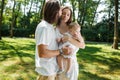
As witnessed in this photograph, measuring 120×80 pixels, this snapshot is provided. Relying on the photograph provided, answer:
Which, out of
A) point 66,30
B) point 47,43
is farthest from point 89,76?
point 47,43

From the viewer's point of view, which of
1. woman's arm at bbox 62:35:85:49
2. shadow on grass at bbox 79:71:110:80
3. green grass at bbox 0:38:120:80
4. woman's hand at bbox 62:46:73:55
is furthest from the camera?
green grass at bbox 0:38:120:80

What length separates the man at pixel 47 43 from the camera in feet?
12.2

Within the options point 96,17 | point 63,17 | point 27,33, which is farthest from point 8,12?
point 63,17

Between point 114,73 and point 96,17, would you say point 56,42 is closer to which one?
point 114,73

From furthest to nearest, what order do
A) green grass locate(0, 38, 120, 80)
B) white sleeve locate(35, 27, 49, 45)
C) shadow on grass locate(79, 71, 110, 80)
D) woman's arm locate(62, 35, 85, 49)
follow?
green grass locate(0, 38, 120, 80)
shadow on grass locate(79, 71, 110, 80)
woman's arm locate(62, 35, 85, 49)
white sleeve locate(35, 27, 49, 45)

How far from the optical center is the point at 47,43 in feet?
12.3

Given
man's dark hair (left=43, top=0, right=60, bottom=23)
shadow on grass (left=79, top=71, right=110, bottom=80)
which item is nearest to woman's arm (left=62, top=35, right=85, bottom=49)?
man's dark hair (left=43, top=0, right=60, bottom=23)

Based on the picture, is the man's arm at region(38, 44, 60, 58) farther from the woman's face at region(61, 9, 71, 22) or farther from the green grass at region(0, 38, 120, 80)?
the green grass at region(0, 38, 120, 80)

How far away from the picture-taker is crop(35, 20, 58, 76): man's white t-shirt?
12.1ft

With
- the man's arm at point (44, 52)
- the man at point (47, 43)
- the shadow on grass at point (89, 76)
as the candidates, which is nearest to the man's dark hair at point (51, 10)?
Answer: the man at point (47, 43)

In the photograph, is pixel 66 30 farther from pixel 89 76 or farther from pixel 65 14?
pixel 89 76

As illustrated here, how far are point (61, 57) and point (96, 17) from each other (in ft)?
183

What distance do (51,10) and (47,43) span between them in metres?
0.48

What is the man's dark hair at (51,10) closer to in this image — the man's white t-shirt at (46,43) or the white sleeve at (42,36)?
the man's white t-shirt at (46,43)
